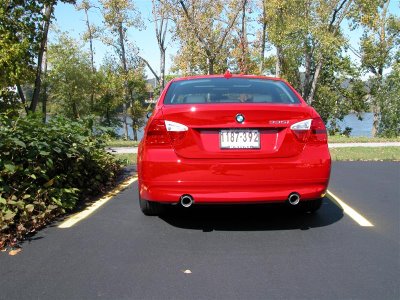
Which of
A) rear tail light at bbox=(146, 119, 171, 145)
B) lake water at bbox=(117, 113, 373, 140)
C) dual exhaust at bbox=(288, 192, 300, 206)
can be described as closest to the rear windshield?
rear tail light at bbox=(146, 119, 171, 145)

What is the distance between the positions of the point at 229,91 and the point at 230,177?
1137 mm

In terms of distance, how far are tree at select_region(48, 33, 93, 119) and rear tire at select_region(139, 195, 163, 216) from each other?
124 ft

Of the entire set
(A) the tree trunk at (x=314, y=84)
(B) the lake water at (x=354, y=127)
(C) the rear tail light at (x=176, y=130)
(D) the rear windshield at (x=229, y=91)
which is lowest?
(B) the lake water at (x=354, y=127)

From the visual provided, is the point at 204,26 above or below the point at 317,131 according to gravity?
above

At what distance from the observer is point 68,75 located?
42250 millimetres

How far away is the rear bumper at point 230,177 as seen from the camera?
395 cm

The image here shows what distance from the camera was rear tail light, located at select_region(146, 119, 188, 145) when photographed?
3.99 meters

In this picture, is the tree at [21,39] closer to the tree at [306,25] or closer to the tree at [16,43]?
the tree at [16,43]

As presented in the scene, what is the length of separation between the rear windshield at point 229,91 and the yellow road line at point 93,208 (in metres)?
1.72

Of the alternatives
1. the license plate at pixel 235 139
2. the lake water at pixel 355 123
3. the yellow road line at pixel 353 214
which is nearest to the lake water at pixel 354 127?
the lake water at pixel 355 123

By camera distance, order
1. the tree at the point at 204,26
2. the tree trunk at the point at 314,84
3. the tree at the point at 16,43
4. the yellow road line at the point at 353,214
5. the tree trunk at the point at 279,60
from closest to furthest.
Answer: the yellow road line at the point at 353,214
the tree at the point at 16,43
the tree at the point at 204,26
the tree trunk at the point at 314,84
the tree trunk at the point at 279,60

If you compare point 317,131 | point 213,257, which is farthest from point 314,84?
point 213,257

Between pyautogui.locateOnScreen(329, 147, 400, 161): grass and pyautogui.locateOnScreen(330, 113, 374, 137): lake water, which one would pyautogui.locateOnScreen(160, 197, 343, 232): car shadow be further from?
pyautogui.locateOnScreen(330, 113, 374, 137): lake water

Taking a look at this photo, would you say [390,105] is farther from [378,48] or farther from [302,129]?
[302,129]
